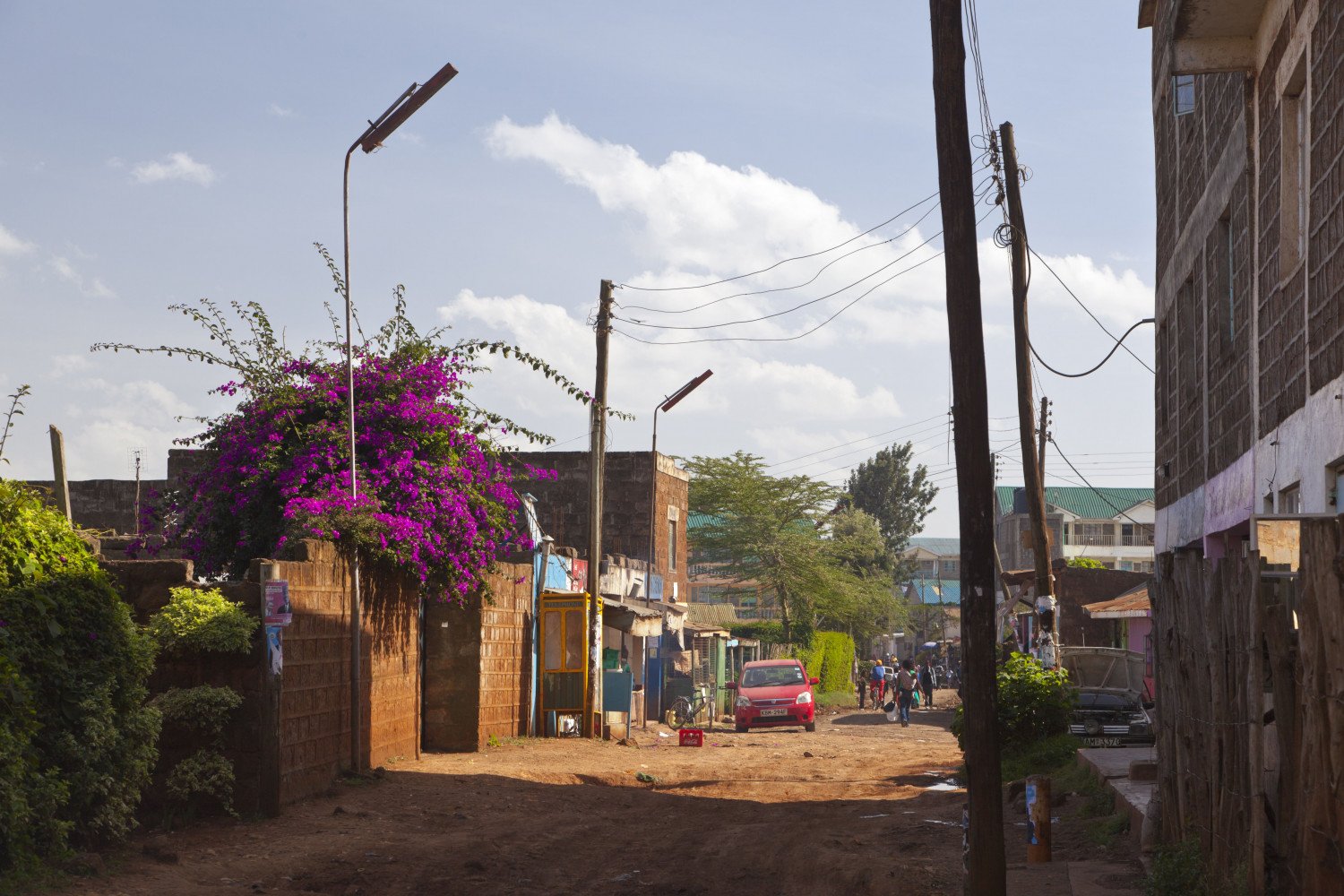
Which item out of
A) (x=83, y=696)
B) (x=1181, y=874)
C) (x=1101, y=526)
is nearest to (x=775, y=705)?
(x=83, y=696)

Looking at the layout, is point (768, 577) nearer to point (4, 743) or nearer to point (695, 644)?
point (695, 644)

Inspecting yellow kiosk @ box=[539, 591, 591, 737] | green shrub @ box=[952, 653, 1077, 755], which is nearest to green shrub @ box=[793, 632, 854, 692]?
yellow kiosk @ box=[539, 591, 591, 737]

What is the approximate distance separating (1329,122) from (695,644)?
37066mm

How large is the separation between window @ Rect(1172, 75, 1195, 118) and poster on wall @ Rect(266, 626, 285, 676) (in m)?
12.4

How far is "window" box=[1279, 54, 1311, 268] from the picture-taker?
452 inches

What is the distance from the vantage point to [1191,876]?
8.28 metres

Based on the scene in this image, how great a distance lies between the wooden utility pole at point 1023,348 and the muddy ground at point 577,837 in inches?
183

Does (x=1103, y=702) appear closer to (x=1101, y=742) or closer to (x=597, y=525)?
(x=1101, y=742)

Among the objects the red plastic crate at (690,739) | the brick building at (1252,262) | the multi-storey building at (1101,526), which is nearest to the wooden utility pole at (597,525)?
the red plastic crate at (690,739)

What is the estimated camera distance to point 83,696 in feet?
32.2

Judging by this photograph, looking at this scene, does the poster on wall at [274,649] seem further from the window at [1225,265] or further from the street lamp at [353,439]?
the window at [1225,265]

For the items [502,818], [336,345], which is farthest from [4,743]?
[336,345]

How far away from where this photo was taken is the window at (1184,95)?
56.2 ft

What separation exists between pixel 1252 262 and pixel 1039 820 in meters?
5.89
